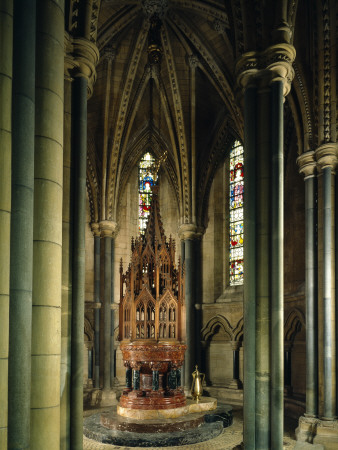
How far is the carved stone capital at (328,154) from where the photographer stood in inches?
504

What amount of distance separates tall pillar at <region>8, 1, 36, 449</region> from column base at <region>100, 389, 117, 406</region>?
14.3 m

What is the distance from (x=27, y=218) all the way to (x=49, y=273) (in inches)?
25.7

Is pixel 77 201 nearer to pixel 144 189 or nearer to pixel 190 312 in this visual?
pixel 190 312

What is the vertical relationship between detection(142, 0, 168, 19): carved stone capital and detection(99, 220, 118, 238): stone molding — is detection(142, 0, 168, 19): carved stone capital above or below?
above

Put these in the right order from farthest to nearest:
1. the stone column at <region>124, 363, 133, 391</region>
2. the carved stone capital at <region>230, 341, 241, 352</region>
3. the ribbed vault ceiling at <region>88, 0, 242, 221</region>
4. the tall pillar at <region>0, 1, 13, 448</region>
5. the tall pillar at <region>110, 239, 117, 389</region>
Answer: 1. the tall pillar at <region>110, 239, 117, 389</region>
2. the carved stone capital at <region>230, 341, 241, 352</region>
3. the ribbed vault ceiling at <region>88, 0, 242, 221</region>
4. the stone column at <region>124, 363, 133, 391</region>
5. the tall pillar at <region>0, 1, 13, 448</region>

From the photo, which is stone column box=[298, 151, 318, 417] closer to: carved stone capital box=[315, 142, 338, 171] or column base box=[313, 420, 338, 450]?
carved stone capital box=[315, 142, 338, 171]

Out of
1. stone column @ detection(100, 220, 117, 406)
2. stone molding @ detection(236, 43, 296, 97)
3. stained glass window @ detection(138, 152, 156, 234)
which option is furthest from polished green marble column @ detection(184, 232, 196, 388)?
stone molding @ detection(236, 43, 296, 97)

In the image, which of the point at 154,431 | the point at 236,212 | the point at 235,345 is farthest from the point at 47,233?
the point at 236,212

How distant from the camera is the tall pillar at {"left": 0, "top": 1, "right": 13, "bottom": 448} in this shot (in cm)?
424

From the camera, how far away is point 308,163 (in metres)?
13.3

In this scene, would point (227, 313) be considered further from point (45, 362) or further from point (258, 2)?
point (45, 362)

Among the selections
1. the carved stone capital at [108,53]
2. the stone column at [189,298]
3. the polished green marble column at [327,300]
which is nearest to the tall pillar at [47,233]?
the polished green marble column at [327,300]

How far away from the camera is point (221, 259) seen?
66.4ft

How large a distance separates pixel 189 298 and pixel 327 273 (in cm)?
768
